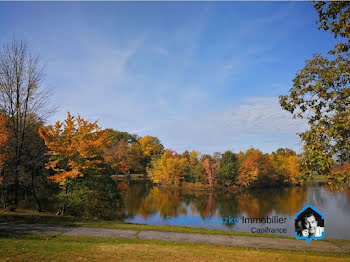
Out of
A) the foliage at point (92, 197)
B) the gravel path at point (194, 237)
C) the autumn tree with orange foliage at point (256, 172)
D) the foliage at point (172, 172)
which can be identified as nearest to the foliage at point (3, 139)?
the foliage at point (92, 197)

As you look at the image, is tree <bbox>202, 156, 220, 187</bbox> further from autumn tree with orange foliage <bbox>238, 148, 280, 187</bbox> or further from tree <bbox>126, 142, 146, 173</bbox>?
tree <bbox>126, 142, 146, 173</bbox>

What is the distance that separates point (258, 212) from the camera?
28.5 metres

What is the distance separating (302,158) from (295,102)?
1840 millimetres

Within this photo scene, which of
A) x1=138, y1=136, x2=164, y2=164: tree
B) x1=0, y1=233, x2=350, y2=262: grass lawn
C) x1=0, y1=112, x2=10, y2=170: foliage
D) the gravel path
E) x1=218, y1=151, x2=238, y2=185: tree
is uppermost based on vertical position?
x1=138, y1=136, x2=164, y2=164: tree

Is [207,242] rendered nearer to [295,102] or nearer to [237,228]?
[295,102]

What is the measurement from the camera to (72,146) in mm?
16953

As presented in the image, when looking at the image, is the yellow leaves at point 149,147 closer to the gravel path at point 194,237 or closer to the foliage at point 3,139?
the foliage at point 3,139

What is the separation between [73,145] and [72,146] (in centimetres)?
11

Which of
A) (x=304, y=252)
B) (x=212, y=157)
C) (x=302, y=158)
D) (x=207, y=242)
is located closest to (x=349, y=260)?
(x=304, y=252)

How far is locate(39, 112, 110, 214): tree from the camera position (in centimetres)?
1672

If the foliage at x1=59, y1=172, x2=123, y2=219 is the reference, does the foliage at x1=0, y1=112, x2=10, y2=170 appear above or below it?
above

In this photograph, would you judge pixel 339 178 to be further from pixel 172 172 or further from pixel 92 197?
pixel 172 172

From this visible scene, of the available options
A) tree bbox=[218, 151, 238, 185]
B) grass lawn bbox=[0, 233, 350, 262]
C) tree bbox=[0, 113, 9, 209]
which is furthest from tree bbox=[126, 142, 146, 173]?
grass lawn bbox=[0, 233, 350, 262]

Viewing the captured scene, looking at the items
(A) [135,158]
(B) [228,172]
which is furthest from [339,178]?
(A) [135,158]
